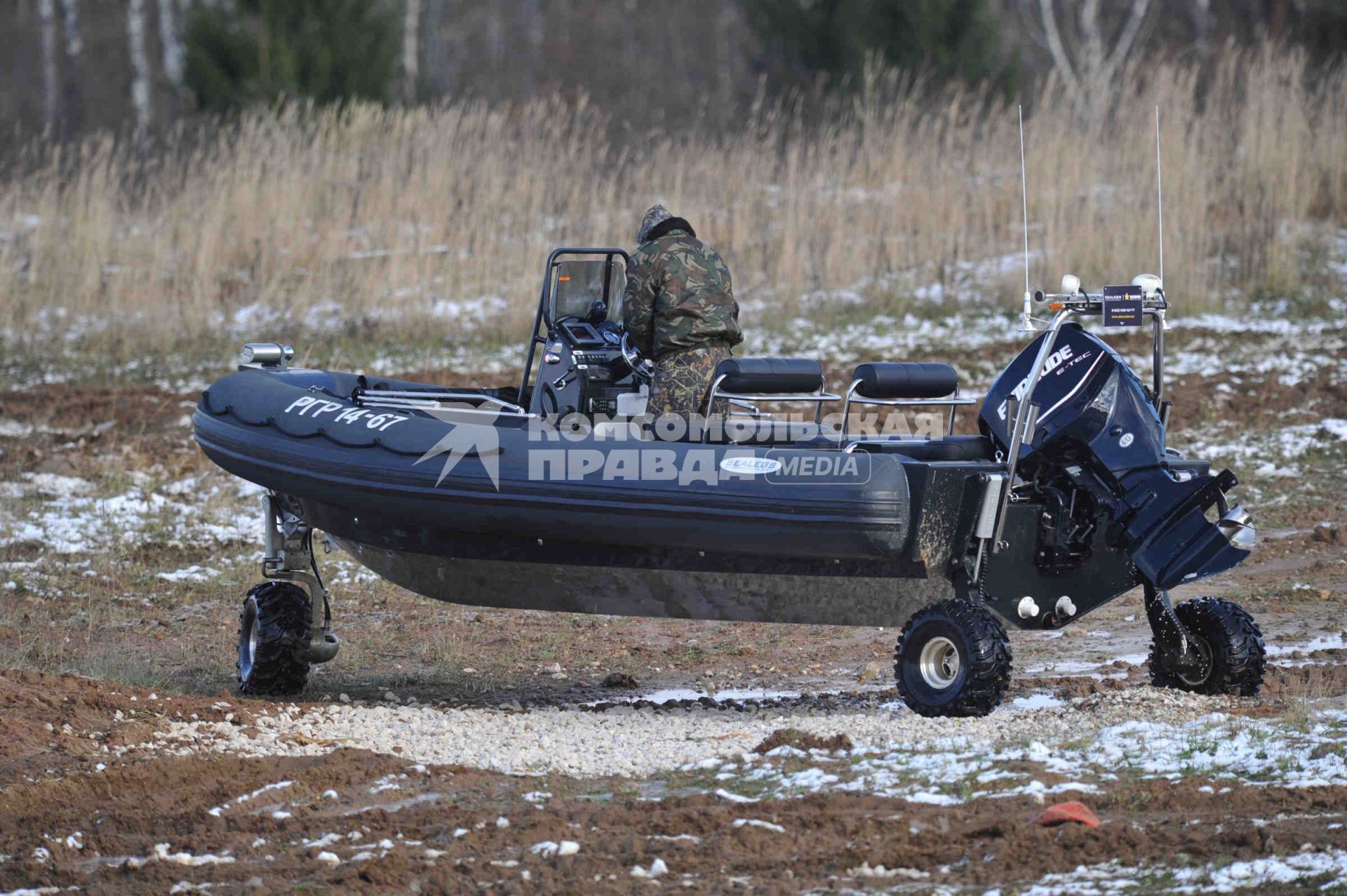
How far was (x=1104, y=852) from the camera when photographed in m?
4.10

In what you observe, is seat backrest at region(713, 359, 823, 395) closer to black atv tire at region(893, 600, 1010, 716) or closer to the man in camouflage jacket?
the man in camouflage jacket

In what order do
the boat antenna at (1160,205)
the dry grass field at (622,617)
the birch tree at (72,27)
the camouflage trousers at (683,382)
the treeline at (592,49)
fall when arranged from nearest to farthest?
the dry grass field at (622,617) < the boat antenna at (1160,205) < the camouflage trousers at (683,382) < the treeline at (592,49) < the birch tree at (72,27)

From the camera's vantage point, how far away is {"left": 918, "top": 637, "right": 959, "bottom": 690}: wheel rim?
5555mm

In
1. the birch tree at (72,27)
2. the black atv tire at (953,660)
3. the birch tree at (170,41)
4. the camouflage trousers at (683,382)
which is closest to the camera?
the black atv tire at (953,660)

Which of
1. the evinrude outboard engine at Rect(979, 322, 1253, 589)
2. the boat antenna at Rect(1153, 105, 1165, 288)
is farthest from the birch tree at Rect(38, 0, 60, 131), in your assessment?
the evinrude outboard engine at Rect(979, 322, 1253, 589)

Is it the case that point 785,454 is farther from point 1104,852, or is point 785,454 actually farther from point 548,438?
point 1104,852

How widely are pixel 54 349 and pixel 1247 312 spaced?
9817 millimetres

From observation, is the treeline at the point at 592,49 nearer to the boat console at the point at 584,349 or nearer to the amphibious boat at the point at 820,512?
the boat console at the point at 584,349

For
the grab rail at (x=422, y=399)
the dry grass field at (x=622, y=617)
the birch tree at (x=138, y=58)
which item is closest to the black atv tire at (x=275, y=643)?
the dry grass field at (x=622, y=617)

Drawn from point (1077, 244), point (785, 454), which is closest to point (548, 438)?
point (785, 454)

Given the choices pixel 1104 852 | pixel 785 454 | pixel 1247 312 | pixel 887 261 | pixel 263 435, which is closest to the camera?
pixel 1104 852

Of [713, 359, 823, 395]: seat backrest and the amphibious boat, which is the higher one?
[713, 359, 823, 395]: seat backrest

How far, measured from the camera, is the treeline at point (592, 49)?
901 inches

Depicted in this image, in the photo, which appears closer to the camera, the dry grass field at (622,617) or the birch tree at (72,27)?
the dry grass field at (622,617)
